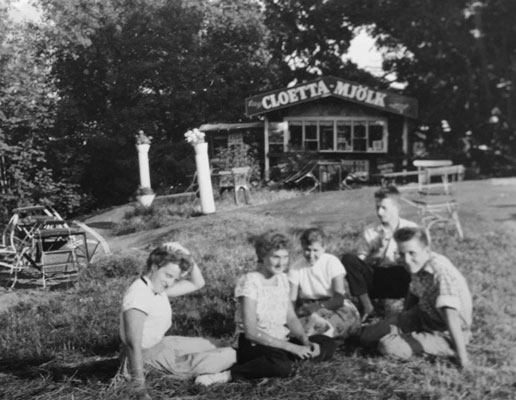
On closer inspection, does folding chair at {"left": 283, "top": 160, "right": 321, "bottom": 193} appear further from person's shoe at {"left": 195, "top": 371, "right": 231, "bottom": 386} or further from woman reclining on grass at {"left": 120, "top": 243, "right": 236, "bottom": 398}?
person's shoe at {"left": 195, "top": 371, "right": 231, "bottom": 386}

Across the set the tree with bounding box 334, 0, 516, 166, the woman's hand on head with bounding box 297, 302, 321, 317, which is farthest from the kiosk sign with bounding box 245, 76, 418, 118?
the woman's hand on head with bounding box 297, 302, 321, 317

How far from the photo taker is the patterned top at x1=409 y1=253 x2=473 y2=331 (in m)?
3.22

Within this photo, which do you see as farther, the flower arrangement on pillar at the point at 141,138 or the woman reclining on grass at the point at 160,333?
the flower arrangement on pillar at the point at 141,138

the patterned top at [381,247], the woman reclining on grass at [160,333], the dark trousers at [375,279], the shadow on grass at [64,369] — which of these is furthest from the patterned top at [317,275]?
the shadow on grass at [64,369]

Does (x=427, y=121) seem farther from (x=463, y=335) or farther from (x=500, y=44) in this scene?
(x=463, y=335)

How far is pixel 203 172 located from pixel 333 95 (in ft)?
5.09

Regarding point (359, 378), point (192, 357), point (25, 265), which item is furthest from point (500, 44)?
point (25, 265)

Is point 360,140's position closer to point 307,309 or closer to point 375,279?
point 375,279

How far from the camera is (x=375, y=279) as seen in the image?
3914 mm

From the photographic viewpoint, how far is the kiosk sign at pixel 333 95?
457cm

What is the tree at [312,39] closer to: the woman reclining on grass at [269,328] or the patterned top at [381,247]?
the patterned top at [381,247]

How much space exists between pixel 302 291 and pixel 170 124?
1.51 metres

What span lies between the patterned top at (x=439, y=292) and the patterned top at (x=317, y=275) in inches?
18.7

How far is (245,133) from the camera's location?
15.2 ft
